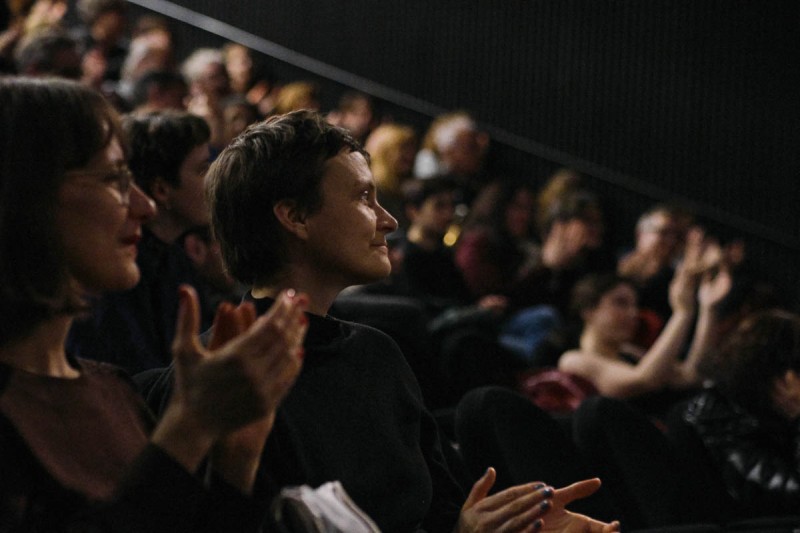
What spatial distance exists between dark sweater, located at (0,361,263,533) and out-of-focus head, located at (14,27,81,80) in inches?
148

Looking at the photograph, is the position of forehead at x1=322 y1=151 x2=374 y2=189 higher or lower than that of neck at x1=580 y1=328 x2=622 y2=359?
higher

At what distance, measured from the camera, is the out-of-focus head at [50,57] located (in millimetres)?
4808

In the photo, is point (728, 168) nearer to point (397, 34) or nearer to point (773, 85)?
point (773, 85)

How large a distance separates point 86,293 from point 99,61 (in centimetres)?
495

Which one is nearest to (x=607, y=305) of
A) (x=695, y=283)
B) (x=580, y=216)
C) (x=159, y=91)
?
(x=695, y=283)

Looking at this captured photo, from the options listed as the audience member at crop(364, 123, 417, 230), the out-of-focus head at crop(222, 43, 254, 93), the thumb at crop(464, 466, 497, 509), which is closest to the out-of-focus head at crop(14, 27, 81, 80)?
the audience member at crop(364, 123, 417, 230)

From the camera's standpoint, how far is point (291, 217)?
174cm

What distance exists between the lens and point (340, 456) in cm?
159

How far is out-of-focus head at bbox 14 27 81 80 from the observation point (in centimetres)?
481

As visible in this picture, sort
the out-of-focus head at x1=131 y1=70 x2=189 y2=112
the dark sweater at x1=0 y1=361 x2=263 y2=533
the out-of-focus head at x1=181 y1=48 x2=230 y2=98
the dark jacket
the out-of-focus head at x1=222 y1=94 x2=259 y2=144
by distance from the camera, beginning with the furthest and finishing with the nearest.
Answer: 1. the out-of-focus head at x1=181 y1=48 x2=230 y2=98
2. the out-of-focus head at x1=222 y1=94 x2=259 y2=144
3. the out-of-focus head at x1=131 y1=70 x2=189 y2=112
4. the dark jacket
5. the dark sweater at x1=0 y1=361 x2=263 y2=533

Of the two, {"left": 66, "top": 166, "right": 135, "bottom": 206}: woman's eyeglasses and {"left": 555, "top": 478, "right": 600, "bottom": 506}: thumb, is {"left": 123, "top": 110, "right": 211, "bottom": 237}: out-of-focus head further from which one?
{"left": 66, "top": 166, "right": 135, "bottom": 206}: woman's eyeglasses

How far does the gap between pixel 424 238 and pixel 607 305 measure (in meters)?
1.18

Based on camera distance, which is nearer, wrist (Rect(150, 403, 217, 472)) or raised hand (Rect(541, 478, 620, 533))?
wrist (Rect(150, 403, 217, 472))

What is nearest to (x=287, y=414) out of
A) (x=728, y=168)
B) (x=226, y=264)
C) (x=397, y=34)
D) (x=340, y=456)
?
(x=340, y=456)
